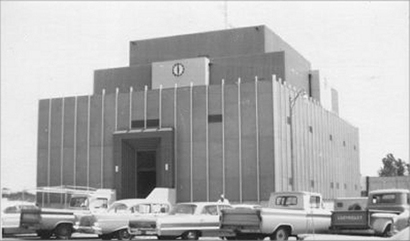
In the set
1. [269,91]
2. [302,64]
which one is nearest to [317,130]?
[302,64]

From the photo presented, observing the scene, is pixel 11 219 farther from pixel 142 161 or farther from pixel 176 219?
pixel 142 161

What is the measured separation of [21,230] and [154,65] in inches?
1369

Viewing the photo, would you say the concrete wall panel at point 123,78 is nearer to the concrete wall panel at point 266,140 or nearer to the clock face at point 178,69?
the clock face at point 178,69

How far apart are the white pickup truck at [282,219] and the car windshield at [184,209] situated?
2.19 m

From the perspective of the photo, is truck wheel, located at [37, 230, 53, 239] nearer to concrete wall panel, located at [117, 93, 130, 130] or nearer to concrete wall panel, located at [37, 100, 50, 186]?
concrete wall panel, located at [117, 93, 130, 130]

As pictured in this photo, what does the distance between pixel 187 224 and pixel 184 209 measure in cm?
73

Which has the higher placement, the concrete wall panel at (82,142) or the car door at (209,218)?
the concrete wall panel at (82,142)

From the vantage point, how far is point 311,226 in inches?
822

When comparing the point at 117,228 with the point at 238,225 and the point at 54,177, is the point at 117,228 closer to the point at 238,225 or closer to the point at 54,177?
the point at 238,225

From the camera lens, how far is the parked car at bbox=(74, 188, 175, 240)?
23547 mm

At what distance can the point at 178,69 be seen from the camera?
56.5 meters

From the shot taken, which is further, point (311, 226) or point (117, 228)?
point (117, 228)

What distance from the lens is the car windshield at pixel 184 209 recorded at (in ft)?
73.7

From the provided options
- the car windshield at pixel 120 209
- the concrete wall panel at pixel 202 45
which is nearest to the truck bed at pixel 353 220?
the car windshield at pixel 120 209
